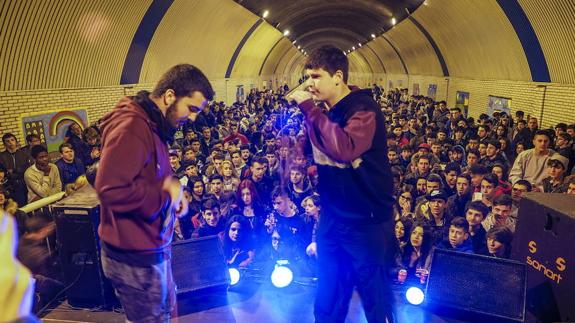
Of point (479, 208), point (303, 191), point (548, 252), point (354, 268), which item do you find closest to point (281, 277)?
point (354, 268)

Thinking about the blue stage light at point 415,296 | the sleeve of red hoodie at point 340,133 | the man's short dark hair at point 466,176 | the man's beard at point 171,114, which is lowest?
the blue stage light at point 415,296

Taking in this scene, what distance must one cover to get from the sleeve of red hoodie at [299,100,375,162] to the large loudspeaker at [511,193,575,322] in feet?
5.63

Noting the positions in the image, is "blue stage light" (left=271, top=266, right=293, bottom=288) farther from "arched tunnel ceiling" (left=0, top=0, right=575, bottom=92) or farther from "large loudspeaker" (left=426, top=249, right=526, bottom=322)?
"arched tunnel ceiling" (left=0, top=0, right=575, bottom=92)

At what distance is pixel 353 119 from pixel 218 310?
2.41 m

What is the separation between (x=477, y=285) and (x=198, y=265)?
2610 millimetres

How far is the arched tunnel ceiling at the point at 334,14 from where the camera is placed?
69.4 ft

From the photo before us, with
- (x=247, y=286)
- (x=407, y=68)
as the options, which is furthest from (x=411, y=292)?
(x=407, y=68)

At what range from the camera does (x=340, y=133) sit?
2.45 m

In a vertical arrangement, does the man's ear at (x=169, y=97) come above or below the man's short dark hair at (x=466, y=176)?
above

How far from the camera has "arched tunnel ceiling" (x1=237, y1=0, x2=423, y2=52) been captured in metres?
21.1

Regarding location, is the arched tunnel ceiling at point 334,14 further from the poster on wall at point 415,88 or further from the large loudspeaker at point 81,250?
the large loudspeaker at point 81,250

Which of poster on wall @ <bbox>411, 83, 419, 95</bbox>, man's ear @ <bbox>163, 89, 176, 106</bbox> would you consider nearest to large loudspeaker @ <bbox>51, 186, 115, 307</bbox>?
man's ear @ <bbox>163, 89, 176, 106</bbox>

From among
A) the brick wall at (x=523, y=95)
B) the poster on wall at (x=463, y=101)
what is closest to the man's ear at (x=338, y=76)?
the brick wall at (x=523, y=95)

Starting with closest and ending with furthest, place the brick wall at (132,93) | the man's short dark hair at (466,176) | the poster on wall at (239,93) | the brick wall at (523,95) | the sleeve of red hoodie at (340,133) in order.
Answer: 1. the sleeve of red hoodie at (340,133)
2. the man's short dark hair at (466,176)
3. the brick wall at (132,93)
4. the brick wall at (523,95)
5. the poster on wall at (239,93)
